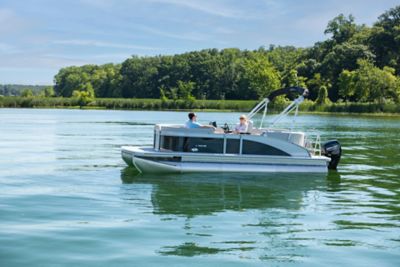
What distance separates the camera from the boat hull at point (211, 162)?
2178cm

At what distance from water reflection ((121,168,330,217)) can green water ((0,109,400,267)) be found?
0.11 ft

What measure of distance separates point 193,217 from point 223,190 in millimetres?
4476

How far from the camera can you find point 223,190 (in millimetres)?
19109

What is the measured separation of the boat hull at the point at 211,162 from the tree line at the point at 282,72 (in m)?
84.2

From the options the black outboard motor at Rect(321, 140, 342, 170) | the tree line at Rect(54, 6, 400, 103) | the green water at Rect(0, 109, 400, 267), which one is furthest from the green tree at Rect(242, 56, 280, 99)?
the black outboard motor at Rect(321, 140, 342, 170)

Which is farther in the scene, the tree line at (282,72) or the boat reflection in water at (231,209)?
the tree line at (282,72)

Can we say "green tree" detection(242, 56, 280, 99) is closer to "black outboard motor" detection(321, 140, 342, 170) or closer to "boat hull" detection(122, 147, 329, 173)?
"black outboard motor" detection(321, 140, 342, 170)

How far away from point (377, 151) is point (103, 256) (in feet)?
87.6

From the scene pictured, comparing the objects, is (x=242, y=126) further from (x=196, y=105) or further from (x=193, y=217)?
(x=196, y=105)

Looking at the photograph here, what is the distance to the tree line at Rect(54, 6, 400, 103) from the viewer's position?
357 feet

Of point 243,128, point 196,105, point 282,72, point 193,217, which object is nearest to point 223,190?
point 243,128

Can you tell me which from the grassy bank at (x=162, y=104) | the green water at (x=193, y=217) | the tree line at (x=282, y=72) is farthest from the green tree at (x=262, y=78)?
the green water at (x=193, y=217)

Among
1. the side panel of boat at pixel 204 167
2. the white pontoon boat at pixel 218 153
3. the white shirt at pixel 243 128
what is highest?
the white shirt at pixel 243 128

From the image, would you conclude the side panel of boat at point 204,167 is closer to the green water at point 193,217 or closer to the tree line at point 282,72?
the green water at point 193,217
